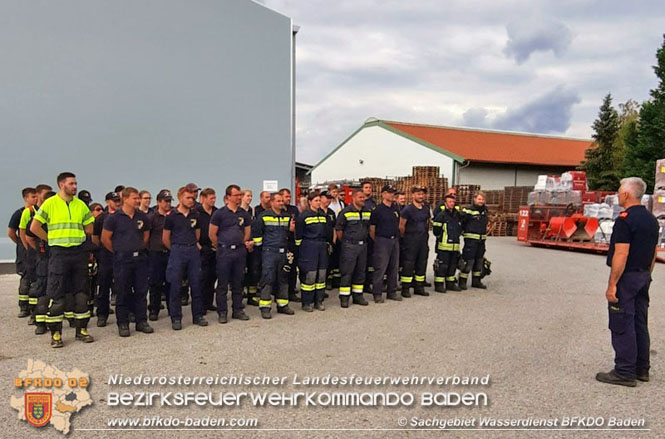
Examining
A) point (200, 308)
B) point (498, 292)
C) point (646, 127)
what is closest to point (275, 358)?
point (200, 308)

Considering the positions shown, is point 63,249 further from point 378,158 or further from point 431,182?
point 378,158

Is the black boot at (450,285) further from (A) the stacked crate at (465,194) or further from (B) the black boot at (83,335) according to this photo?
(A) the stacked crate at (465,194)

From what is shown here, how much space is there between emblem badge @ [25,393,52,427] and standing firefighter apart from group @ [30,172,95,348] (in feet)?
5.00

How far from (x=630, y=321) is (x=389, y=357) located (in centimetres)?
221

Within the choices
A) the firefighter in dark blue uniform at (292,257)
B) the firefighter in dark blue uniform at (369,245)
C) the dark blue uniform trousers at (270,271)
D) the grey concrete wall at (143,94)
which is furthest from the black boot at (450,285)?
the grey concrete wall at (143,94)

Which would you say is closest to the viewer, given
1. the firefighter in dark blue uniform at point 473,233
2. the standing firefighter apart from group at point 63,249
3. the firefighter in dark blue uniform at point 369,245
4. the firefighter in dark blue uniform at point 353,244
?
the standing firefighter apart from group at point 63,249

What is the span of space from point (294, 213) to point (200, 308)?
215 centimetres

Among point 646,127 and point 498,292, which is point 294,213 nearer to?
point 498,292

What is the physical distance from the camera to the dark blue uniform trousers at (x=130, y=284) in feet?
19.8

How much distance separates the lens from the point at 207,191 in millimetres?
7160

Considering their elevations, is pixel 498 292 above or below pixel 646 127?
below

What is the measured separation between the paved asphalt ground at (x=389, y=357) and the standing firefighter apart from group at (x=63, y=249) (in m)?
0.43

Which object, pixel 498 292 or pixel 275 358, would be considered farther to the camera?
pixel 498 292

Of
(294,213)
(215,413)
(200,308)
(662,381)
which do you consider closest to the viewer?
(215,413)
